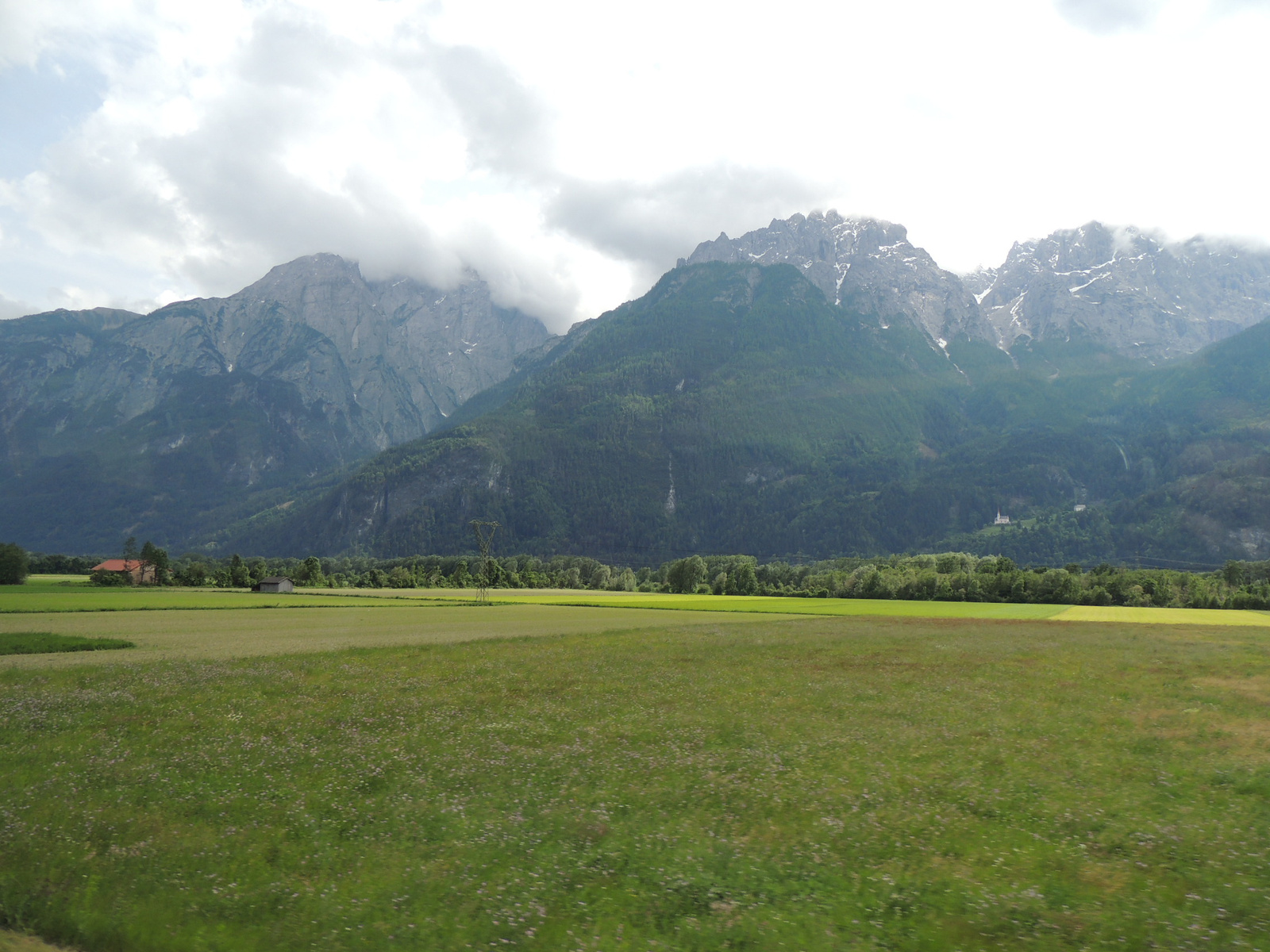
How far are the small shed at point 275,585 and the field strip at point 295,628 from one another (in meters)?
74.6

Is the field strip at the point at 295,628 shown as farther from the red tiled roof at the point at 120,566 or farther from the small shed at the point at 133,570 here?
the red tiled roof at the point at 120,566

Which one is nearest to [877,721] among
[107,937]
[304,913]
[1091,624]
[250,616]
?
[304,913]

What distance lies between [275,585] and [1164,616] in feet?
557

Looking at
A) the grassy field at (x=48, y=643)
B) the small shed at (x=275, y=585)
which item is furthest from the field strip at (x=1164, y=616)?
the small shed at (x=275, y=585)

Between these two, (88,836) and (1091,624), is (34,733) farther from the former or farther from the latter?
(1091,624)

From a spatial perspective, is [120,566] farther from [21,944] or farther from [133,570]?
[21,944]

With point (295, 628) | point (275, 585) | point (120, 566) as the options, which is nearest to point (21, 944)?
point (295, 628)

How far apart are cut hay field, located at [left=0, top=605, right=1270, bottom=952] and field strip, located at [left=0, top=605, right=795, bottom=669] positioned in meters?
12.0

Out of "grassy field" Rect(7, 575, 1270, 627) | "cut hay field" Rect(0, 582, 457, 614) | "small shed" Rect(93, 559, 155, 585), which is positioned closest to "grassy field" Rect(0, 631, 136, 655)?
"grassy field" Rect(7, 575, 1270, 627)

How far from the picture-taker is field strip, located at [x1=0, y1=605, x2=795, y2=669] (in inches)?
1868

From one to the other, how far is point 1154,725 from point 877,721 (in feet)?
36.1

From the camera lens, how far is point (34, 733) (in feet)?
80.0

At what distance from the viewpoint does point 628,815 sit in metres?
17.8

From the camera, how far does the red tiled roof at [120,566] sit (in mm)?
164125
